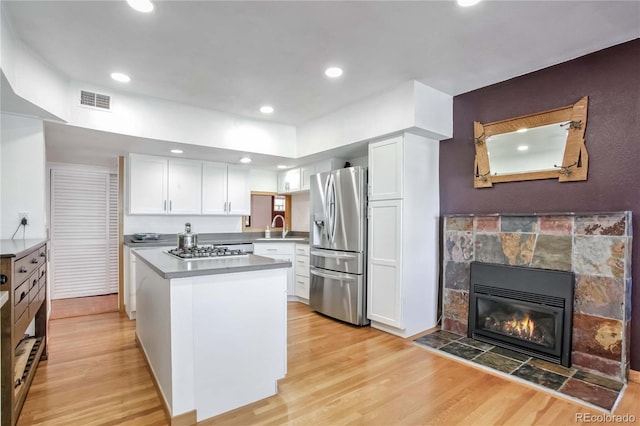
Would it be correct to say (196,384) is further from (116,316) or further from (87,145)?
(87,145)

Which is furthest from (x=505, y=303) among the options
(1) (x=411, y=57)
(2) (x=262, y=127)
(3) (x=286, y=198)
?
(3) (x=286, y=198)

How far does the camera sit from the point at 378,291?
365cm

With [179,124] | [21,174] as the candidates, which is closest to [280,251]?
[179,124]

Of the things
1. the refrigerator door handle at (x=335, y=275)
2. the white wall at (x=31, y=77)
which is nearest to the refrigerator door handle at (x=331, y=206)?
the refrigerator door handle at (x=335, y=275)

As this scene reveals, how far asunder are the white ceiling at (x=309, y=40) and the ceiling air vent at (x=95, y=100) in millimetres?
130

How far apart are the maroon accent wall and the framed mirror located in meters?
3.35

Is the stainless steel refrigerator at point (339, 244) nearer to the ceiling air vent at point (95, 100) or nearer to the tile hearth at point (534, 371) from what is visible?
the tile hearth at point (534, 371)

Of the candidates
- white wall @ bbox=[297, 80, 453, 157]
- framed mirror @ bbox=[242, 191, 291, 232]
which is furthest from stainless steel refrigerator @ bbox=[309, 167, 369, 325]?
framed mirror @ bbox=[242, 191, 291, 232]

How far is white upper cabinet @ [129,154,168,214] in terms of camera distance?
4.25 meters

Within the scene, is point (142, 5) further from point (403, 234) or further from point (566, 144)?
point (566, 144)

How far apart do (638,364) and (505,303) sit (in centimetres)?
95

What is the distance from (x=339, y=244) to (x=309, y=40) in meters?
2.32

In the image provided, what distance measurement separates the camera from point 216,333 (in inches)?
81.1

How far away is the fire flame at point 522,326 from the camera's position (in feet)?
9.75
